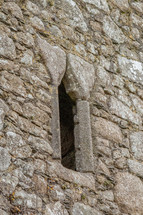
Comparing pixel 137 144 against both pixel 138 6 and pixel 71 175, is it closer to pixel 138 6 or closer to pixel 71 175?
pixel 71 175

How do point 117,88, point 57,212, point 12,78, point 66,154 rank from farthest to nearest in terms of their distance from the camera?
point 66,154, point 117,88, point 12,78, point 57,212

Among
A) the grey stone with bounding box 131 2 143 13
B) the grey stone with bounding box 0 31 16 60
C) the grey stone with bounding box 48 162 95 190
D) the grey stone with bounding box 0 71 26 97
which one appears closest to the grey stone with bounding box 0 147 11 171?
the grey stone with bounding box 48 162 95 190

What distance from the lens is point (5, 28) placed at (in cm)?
408

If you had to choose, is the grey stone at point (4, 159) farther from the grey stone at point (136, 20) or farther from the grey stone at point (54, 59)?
the grey stone at point (136, 20)

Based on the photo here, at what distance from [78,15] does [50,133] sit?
5.33 ft

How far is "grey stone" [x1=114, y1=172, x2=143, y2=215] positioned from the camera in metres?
4.27

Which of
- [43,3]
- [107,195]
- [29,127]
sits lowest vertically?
[107,195]

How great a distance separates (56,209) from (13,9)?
1.90 metres

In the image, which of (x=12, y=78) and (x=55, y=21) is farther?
(x=55, y=21)

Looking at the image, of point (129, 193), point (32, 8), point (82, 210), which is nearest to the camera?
point (82, 210)

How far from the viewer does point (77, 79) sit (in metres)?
4.52

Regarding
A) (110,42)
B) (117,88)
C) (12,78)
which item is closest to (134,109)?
(117,88)

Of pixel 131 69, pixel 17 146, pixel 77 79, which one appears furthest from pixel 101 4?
pixel 17 146

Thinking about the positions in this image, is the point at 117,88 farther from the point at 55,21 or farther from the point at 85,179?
the point at 85,179
